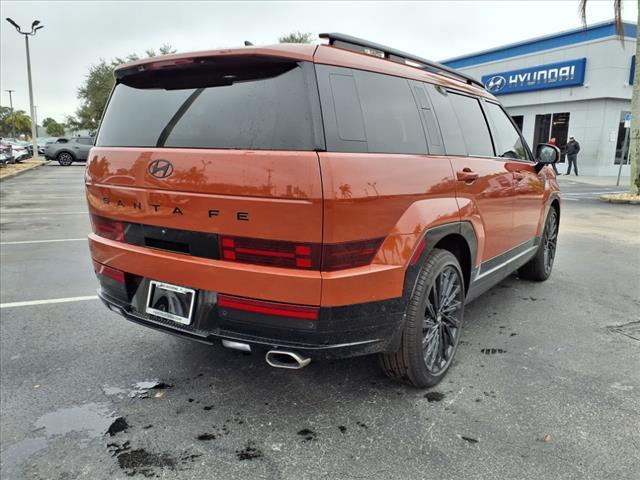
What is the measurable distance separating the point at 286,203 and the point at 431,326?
1.34m

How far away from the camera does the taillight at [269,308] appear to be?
2.19 meters

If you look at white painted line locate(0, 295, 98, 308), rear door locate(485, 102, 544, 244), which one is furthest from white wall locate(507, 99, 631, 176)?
white painted line locate(0, 295, 98, 308)

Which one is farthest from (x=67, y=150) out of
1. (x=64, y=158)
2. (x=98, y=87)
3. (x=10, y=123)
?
(x=10, y=123)

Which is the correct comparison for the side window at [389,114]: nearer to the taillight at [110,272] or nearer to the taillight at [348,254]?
the taillight at [348,254]

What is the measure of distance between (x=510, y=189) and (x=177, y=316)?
2.80 m

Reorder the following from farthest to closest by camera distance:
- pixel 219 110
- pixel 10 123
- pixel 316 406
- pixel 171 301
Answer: pixel 10 123, pixel 316 406, pixel 171 301, pixel 219 110

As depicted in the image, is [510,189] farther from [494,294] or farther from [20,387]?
[20,387]

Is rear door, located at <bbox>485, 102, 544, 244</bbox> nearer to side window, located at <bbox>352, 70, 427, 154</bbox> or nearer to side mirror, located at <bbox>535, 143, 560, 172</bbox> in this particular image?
side mirror, located at <bbox>535, 143, 560, 172</bbox>

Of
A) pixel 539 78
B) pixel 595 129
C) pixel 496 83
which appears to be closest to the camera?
pixel 595 129

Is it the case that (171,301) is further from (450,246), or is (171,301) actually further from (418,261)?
(450,246)

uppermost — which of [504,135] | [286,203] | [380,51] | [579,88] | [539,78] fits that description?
[539,78]

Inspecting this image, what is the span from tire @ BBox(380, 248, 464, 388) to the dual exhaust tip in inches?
26.5

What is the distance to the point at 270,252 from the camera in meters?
2.21

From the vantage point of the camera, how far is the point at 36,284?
5.12m
